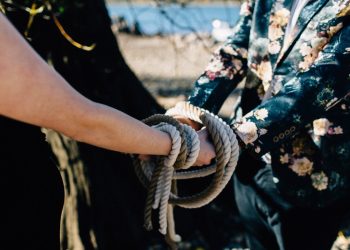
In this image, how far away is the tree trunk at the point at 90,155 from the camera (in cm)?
298

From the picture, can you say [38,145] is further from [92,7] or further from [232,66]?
[92,7]

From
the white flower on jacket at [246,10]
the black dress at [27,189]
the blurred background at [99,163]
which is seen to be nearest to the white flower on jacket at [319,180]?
the white flower on jacket at [246,10]

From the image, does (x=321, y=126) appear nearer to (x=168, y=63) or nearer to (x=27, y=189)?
(x=27, y=189)

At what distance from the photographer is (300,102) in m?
1.59

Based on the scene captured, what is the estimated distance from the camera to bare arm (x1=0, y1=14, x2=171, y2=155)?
1.04 metres

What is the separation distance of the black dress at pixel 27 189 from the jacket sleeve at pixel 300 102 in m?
0.60

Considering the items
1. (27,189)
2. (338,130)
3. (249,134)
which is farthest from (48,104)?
(338,130)

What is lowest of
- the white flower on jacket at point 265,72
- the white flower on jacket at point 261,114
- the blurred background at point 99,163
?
the blurred background at point 99,163

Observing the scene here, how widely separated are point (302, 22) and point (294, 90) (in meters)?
0.27

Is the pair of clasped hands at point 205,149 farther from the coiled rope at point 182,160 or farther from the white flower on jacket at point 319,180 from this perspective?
the white flower on jacket at point 319,180

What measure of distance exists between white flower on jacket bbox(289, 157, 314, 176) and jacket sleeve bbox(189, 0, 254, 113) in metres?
0.36

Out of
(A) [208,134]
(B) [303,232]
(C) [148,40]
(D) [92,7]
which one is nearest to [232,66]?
(A) [208,134]

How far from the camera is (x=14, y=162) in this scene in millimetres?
1230

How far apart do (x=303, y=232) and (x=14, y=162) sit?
3.78ft
